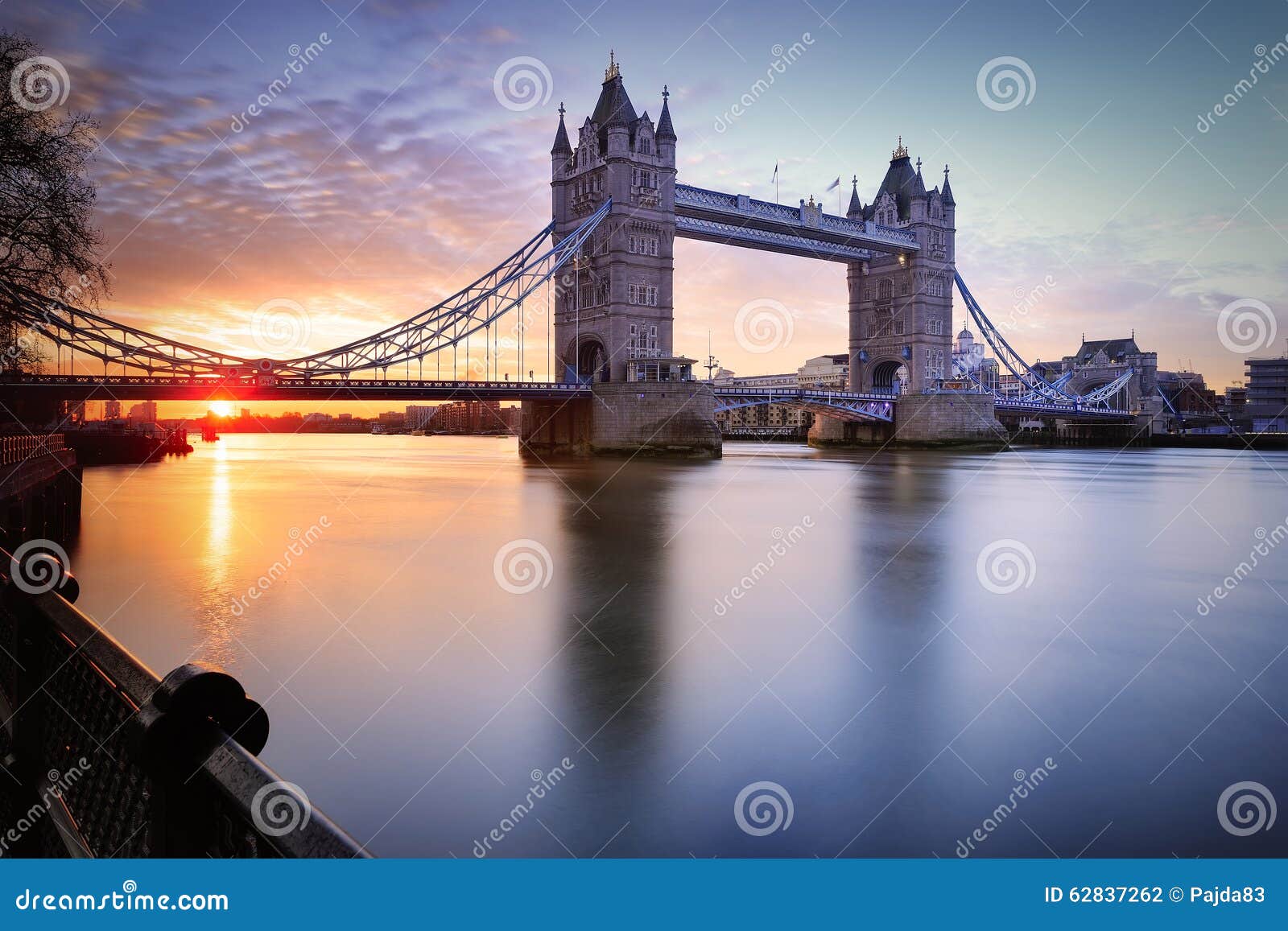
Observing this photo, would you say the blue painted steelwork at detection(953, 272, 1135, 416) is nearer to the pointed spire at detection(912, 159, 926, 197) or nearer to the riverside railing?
the pointed spire at detection(912, 159, 926, 197)

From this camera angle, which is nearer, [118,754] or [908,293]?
[118,754]

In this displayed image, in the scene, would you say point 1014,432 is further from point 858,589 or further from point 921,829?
point 921,829

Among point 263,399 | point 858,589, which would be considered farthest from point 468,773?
point 263,399

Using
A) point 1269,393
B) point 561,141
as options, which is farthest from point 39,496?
point 1269,393

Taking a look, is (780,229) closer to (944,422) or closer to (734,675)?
(944,422)

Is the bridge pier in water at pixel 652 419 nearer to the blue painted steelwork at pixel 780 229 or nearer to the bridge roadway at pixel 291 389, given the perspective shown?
the bridge roadway at pixel 291 389

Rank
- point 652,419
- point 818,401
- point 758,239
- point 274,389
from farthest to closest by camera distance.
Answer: point 818,401
point 758,239
point 652,419
point 274,389
